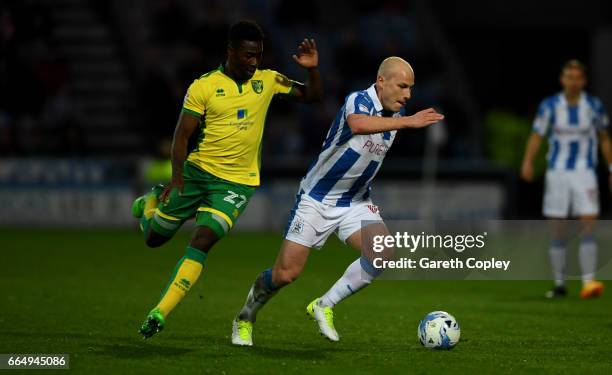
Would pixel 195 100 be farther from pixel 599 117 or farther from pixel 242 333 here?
pixel 599 117

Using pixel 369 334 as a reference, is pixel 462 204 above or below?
above

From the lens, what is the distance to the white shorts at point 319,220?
29.9 feet

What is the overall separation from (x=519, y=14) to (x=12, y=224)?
12.9m

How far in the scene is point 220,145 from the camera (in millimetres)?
9445

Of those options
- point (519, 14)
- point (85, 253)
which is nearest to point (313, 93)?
point (85, 253)

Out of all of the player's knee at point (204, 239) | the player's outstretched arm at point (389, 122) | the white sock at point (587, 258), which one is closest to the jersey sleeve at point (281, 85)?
the player's outstretched arm at point (389, 122)

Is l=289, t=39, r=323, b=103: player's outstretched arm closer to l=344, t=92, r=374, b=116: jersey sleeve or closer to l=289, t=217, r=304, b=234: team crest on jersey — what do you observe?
l=344, t=92, r=374, b=116: jersey sleeve

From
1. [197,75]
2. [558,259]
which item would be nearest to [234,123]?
[558,259]

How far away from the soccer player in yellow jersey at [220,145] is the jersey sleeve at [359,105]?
0.66 metres

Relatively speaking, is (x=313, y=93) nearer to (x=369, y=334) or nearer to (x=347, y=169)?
(x=347, y=169)

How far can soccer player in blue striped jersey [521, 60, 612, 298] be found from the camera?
13383 mm

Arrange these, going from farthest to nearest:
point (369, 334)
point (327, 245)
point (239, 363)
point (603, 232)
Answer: point (603, 232) → point (327, 245) → point (369, 334) → point (239, 363)

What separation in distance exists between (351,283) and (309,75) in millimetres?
1568

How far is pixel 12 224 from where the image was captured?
72.7 feet
